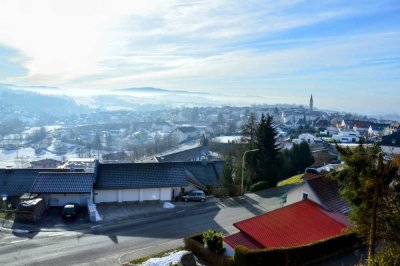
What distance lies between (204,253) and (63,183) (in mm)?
16981

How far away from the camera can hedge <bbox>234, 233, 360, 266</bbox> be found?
61.4 feet

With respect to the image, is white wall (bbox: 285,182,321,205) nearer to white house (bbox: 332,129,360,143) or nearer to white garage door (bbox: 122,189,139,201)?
white garage door (bbox: 122,189,139,201)

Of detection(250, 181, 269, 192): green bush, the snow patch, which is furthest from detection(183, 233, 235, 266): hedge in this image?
detection(250, 181, 269, 192): green bush

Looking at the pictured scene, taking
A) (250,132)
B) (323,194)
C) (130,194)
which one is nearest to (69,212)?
(130,194)

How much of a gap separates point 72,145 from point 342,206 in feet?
560

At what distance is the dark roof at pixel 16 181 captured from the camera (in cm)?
3547

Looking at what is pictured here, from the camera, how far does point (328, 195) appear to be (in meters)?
26.2

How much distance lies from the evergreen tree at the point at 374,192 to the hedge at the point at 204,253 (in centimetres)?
741

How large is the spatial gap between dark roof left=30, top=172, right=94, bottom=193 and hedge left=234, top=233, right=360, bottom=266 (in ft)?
58.0

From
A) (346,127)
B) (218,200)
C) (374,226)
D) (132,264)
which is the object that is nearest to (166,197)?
(218,200)

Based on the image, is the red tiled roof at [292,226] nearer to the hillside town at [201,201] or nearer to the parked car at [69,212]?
the hillside town at [201,201]

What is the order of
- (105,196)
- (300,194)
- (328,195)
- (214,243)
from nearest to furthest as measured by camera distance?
(214,243)
(328,195)
(300,194)
(105,196)

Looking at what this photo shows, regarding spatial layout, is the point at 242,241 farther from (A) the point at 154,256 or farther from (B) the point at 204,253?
(A) the point at 154,256

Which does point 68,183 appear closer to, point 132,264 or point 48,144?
point 132,264
